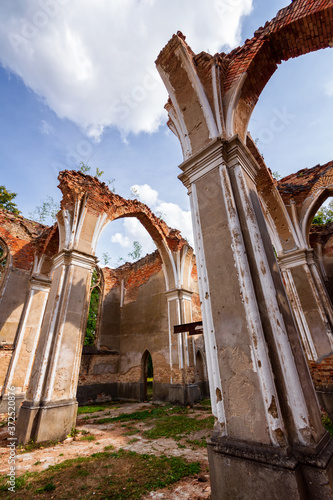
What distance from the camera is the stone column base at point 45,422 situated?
4.82m

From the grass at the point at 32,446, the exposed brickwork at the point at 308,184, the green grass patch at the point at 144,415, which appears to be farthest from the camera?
the exposed brickwork at the point at 308,184

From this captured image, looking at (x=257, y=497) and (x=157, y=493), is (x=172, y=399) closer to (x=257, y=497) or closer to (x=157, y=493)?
(x=157, y=493)

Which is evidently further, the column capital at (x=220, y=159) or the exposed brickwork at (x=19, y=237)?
the exposed brickwork at (x=19, y=237)

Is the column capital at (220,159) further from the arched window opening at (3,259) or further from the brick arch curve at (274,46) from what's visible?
the arched window opening at (3,259)

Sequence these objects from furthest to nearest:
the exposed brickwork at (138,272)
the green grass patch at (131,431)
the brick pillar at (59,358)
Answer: the exposed brickwork at (138,272), the green grass patch at (131,431), the brick pillar at (59,358)

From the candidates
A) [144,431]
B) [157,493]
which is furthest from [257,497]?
[144,431]

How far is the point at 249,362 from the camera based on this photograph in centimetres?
222

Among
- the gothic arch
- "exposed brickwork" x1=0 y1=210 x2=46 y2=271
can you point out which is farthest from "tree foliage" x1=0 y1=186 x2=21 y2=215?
the gothic arch

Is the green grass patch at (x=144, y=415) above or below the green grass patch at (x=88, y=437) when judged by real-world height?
above

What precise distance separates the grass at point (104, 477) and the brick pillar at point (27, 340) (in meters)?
5.97

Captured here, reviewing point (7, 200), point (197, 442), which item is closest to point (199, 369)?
point (197, 442)

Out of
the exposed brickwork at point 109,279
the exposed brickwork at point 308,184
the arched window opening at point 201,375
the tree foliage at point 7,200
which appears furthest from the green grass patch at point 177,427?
the tree foliage at point 7,200

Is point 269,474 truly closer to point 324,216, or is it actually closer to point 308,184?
point 308,184

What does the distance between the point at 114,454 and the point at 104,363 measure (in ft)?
27.3
